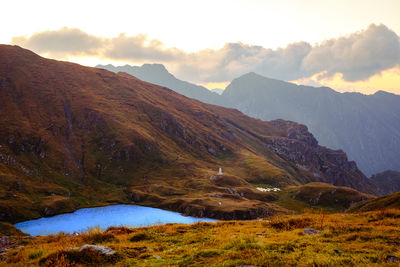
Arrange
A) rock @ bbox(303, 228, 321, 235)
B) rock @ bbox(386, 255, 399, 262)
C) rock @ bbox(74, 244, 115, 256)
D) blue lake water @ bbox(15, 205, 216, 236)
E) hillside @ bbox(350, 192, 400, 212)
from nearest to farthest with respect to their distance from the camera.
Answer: rock @ bbox(386, 255, 399, 262)
rock @ bbox(74, 244, 115, 256)
rock @ bbox(303, 228, 321, 235)
hillside @ bbox(350, 192, 400, 212)
blue lake water @ bbox(15, 205, 216, 236)

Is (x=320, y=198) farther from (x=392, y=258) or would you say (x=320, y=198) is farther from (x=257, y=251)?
(x=257, y=251)

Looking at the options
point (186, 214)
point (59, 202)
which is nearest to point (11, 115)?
point (59, 202)

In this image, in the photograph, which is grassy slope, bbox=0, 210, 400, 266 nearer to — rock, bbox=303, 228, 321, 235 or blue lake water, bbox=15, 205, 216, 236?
rock, bbox=303, 228, 321, 235

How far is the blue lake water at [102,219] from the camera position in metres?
105

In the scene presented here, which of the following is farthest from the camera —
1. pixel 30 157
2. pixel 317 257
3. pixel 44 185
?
pixel 30 157

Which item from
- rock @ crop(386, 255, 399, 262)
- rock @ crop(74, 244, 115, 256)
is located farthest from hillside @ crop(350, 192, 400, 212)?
rock @ crop(74, 244, 115, 256)

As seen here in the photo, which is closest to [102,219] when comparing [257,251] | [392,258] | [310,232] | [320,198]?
[310,232]

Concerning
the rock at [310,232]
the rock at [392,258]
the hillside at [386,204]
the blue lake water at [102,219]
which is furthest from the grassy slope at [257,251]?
the blue lake water at [102,219]

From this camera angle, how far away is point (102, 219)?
394ft

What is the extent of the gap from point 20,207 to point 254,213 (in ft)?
342

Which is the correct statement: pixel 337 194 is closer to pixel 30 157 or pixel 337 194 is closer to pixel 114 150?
pixel 114 150

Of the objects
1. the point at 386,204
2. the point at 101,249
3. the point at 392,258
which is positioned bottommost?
the point at 386,204

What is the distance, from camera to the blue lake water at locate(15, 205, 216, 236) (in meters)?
105

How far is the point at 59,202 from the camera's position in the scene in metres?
129
